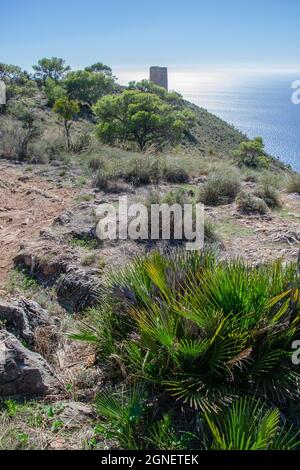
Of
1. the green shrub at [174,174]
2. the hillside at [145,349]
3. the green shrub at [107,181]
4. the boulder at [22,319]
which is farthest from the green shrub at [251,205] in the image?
the boulder at [22,319]

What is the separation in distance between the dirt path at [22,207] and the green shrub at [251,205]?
10.4 feet

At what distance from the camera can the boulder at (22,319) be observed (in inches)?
142

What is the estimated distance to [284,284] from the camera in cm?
310

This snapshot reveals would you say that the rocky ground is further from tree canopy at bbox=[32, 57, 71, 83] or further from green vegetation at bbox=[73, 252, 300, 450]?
tree canopy at bbox=[32, 57, 71, 83]

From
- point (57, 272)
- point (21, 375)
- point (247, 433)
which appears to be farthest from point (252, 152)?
point (247, 433)

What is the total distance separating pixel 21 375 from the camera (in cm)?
299

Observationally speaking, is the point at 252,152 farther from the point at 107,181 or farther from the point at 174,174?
the point at 107,181

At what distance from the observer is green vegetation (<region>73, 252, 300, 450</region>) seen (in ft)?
8.20

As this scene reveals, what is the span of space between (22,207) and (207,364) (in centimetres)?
606

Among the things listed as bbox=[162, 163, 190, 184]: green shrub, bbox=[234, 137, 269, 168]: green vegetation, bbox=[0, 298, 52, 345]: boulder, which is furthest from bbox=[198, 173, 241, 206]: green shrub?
bbox=[234, 137, 269, 168]: green vegetation

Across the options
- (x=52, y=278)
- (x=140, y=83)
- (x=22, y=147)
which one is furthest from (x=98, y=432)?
(x=140, y=83)

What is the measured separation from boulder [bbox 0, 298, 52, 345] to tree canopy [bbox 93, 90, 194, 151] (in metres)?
19.3

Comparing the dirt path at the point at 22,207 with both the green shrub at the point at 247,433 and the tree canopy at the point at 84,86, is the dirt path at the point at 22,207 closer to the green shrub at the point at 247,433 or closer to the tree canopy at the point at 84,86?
the green shrub at the point at 247,433
